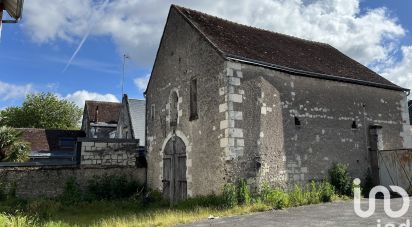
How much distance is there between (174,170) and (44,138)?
21.1m

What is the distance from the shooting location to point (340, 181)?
14.0 meters

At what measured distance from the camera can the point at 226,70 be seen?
12.4 meters

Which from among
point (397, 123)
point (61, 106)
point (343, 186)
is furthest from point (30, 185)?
point (61, 106)

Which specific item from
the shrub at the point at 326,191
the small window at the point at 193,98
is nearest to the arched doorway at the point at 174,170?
the small window at the point at 193,98

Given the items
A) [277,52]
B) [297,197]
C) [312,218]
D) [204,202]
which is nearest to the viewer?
[312,218]

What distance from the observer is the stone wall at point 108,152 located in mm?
16891

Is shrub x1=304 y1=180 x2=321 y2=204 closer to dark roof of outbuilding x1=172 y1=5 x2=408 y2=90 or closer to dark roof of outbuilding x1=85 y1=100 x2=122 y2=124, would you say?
dark roof of outbuilding x1=172 y1=5 x2=408 y2=90

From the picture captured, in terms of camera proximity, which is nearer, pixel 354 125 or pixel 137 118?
pixel 354 125

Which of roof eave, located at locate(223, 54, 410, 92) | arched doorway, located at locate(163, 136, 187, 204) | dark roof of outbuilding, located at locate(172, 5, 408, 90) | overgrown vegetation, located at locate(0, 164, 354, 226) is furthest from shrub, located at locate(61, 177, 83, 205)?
roof eave, located at locate(223, 54, 410, 92)

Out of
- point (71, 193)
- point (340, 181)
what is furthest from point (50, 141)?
point (340, 181)

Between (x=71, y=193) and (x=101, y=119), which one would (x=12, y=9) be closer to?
(x=71, y=193)

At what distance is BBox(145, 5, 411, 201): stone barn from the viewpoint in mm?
12461

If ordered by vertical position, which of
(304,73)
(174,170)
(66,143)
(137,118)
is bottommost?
(174,170)

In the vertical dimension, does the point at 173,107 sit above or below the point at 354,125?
above
